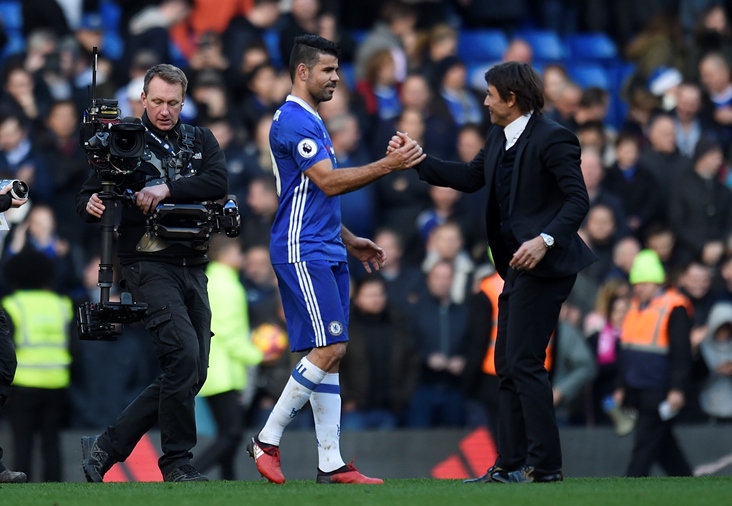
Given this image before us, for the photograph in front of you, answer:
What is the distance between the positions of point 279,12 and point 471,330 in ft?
15.6

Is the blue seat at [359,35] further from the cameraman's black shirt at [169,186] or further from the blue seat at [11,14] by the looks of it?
the cameraman's black shirt at [169,186]

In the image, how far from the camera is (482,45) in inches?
631

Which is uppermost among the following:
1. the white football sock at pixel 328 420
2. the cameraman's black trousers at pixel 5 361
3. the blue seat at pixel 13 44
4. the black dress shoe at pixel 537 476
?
the blue seat at pixel 13 44

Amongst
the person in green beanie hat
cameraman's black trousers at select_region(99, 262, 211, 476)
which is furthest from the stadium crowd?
cameraman's black trousers at select_region(99, 262, 211, 476)

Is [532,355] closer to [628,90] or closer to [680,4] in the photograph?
[628,90]

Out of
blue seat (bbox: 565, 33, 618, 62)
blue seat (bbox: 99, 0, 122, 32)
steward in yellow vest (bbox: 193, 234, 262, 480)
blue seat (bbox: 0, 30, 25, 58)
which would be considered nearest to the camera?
steward in yellow vest (bbox: 193, 234, 262, 480)

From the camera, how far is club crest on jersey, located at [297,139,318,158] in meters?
7.70

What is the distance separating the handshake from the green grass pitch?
1636 millimetres

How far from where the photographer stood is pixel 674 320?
37.5 ft

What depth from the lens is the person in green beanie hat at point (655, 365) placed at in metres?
11.4

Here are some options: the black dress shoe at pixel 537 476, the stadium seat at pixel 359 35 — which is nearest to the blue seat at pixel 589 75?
the stadium seat at pixel 359 35

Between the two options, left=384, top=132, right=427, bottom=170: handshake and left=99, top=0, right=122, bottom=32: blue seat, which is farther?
left=99, top=0, right=122, bottom=32: blue seat

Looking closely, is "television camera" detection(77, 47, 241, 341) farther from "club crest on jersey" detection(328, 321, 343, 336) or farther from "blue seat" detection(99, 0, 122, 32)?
"blue seat" detection(99, 0, 122, 32)

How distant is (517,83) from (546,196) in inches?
23.5
